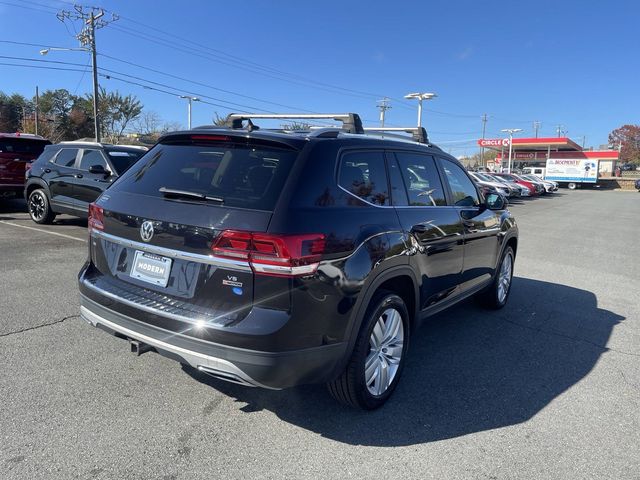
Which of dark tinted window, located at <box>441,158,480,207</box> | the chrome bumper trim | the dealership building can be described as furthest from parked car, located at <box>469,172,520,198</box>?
the dealership building

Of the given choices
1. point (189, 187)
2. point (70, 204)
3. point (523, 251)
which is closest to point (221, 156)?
point (189, 187)

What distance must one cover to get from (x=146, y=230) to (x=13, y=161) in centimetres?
1058

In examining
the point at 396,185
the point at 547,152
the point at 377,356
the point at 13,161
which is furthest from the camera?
the point at 547,152

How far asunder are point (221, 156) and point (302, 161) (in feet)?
1.78

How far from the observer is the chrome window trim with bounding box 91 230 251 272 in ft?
8.50

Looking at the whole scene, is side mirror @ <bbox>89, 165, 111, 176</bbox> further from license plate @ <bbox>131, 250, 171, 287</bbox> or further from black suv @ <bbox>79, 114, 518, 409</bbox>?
license plate @ <bbox>131, 250, 171, 287</bbox>

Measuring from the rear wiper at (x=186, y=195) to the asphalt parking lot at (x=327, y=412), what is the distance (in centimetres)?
136

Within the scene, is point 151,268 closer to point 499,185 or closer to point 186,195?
point 186,195

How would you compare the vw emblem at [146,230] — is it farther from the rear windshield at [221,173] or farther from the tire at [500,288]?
the tire at [500,288]

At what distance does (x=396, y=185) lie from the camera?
3.56 metres

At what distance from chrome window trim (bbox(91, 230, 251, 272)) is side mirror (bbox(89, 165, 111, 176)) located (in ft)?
19.5

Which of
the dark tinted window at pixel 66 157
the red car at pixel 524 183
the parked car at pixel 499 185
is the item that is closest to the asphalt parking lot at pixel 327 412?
the dark tinted window at pixel 66 157

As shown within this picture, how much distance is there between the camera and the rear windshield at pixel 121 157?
30.0 ft

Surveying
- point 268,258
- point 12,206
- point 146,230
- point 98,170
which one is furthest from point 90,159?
point 268,258
